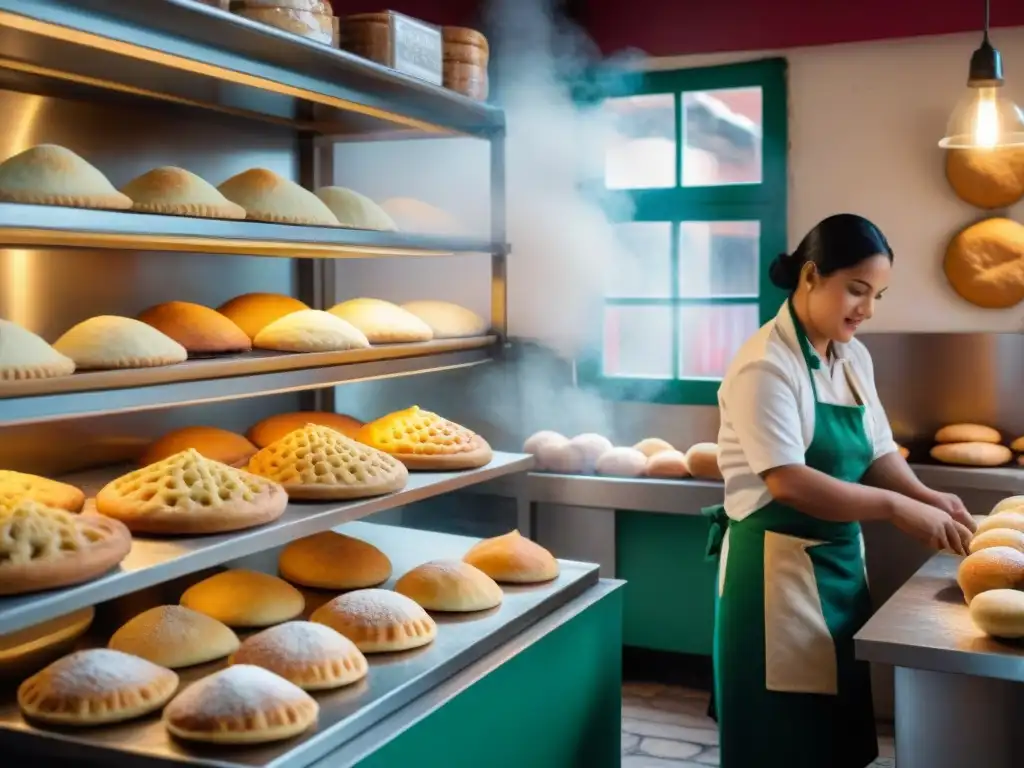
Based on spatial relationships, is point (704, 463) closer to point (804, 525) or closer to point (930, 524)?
point (804, 525)

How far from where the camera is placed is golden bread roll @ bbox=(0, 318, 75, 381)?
5.48 ft

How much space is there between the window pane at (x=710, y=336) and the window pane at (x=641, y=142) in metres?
0.52

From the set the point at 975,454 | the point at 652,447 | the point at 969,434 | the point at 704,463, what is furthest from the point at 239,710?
the point at 969,434

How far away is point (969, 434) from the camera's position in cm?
379

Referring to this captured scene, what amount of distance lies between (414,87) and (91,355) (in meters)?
1.04

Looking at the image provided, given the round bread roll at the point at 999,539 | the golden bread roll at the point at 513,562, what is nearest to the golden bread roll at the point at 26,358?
the golden bread roll at the point at 513,562

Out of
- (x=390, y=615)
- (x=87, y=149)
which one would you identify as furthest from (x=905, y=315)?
(x=87, y=149)

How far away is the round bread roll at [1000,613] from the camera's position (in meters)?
1.95

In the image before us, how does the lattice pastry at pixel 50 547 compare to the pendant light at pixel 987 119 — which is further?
the pendant light at pixel 987 119

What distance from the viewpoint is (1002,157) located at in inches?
149

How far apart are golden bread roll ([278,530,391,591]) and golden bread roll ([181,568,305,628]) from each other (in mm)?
161

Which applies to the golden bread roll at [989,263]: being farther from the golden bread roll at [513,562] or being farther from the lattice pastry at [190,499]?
the lattice pastry at [190,499]

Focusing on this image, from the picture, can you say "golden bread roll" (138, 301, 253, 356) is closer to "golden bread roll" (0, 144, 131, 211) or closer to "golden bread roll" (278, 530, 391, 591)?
"golden bread roll" (0, 144, 131, 211)

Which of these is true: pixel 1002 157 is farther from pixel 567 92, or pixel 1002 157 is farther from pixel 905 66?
pixel 567 92
